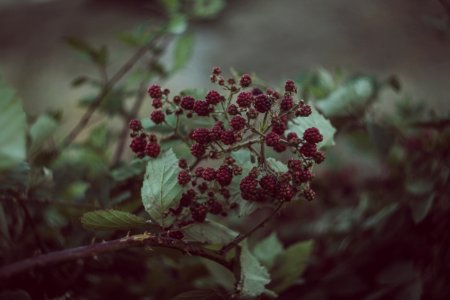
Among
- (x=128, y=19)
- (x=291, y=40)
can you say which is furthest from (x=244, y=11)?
(x=128, y=19)

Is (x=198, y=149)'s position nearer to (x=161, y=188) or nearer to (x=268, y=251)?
(x=161, y=188)

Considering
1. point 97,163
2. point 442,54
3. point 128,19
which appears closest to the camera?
point 97,163

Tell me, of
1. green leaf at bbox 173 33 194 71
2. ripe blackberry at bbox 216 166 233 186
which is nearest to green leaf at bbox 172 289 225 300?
ripe blackberry at bbox 216 166 233 186

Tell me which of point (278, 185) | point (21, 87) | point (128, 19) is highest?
point (128, 19)

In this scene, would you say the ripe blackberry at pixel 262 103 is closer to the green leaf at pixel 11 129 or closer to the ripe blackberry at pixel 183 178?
the ripe blackberry at pixel 183 178

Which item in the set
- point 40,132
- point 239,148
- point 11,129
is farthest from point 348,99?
point 11,129

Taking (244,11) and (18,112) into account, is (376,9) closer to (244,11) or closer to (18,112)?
(244,11)
